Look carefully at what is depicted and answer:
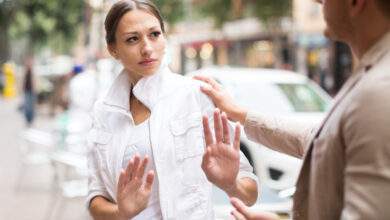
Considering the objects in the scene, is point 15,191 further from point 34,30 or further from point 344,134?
point 34,30

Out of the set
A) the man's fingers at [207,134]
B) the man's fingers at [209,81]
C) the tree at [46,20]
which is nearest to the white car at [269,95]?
the man's fingers at [209,81]

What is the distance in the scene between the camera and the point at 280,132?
7.79 ft

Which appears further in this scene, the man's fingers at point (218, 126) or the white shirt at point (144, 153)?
the white shirt at point (144, 153)

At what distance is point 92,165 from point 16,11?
2921 cm

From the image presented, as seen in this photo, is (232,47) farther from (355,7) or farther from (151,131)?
(355,7)

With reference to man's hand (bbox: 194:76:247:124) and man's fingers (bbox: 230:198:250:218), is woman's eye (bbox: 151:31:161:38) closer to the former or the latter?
A: man's hand (bbox: 194:76:247:124)

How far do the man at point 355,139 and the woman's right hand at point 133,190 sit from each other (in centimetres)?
46

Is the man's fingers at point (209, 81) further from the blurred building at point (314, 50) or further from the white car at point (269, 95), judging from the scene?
the blurred building at point (314, 50)

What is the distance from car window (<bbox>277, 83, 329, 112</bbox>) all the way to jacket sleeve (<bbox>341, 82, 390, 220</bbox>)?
326 inches

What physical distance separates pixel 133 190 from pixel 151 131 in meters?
0.34

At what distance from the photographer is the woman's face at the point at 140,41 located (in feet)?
8.21

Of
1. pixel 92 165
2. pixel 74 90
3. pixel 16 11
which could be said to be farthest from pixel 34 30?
pixel 92 165

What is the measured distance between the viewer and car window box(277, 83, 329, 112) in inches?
384

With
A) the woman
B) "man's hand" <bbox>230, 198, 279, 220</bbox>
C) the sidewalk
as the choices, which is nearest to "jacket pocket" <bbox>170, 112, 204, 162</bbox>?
the woman
